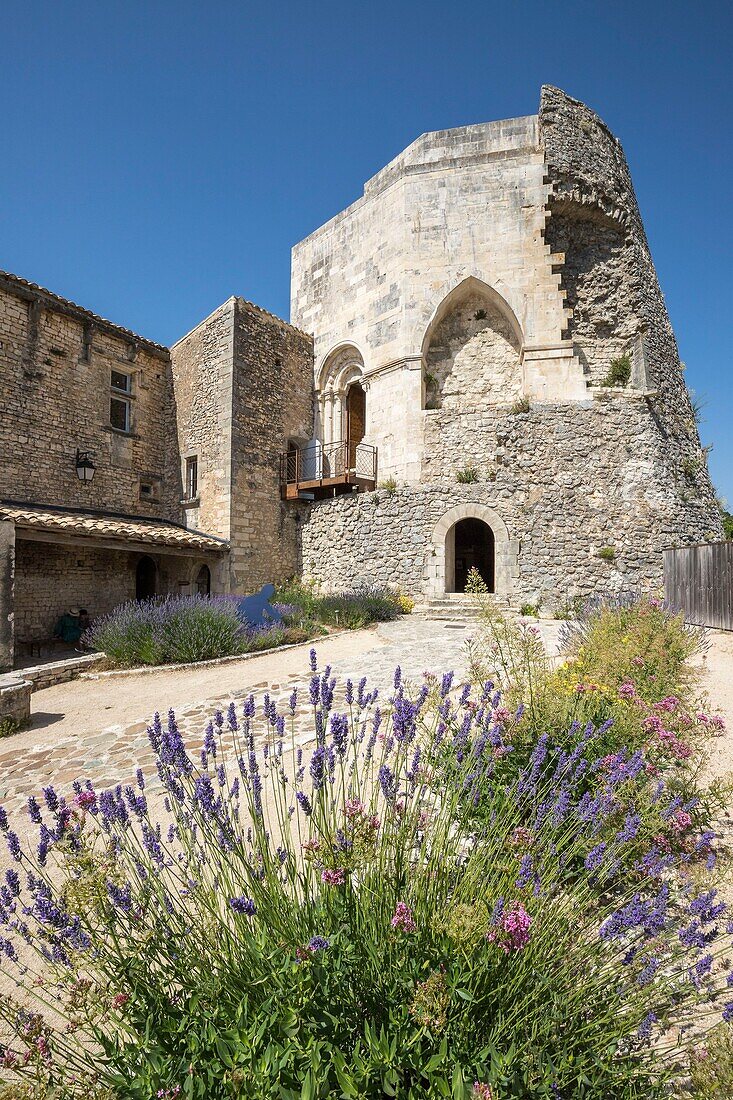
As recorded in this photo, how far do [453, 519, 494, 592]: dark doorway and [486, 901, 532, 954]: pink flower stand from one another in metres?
14.1

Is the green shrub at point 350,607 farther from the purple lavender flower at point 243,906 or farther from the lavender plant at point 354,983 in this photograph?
the purple lavender flower at point 243,906

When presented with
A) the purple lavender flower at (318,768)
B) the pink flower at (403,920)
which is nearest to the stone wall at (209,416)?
the purple lavender flower at (318,768)

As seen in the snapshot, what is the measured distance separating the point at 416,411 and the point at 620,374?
16.9 ft

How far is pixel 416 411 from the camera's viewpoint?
1255 cm

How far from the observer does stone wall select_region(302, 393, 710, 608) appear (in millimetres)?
10484

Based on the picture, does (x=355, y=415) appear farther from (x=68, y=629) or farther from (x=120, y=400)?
(x=68, y=629)

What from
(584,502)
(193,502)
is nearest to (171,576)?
(193,502)

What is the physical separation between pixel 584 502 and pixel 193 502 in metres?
9.77

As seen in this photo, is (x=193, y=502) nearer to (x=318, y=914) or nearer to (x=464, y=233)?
(x=464, y=233)

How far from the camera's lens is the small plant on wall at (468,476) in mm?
11734

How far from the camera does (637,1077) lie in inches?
48.6

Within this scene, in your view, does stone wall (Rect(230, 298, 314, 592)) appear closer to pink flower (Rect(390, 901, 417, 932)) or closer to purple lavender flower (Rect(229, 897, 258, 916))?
purple lavender flower (Rect(229, 897, 258, 916))

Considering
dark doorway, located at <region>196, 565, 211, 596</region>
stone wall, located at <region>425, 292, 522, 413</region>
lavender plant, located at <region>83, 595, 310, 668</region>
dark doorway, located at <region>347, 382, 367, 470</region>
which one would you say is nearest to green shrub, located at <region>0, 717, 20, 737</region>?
lavender plant, located at <region>83, 595, 310, 668</region>

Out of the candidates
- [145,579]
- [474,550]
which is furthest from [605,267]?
[145,579]
